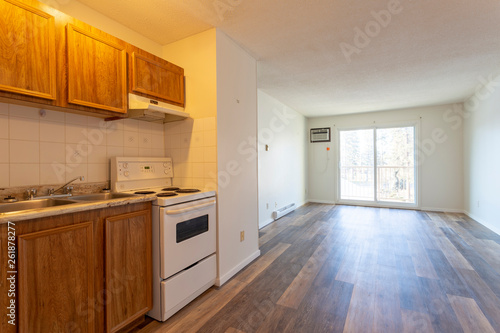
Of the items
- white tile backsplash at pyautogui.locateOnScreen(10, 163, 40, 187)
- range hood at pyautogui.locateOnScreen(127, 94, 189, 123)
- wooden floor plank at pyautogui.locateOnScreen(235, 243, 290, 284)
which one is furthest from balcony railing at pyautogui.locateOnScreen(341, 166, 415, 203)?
white tile backsplash at pyautogui.locateOnScreen(10, 163, 40, 187)

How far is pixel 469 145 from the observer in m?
5.04

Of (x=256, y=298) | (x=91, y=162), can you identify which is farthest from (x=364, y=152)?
(x=91, y=162)

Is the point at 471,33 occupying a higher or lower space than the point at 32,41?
higher

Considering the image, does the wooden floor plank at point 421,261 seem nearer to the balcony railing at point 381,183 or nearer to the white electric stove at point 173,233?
the white electric stove at point 173,233

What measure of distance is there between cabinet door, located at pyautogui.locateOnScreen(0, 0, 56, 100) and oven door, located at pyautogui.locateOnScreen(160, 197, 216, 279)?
111cm

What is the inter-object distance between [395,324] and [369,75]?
3326 millimetres

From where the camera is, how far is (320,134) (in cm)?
691

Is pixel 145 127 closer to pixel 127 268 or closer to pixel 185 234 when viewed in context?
pixel 185 234

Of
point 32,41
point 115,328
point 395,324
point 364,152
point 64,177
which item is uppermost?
point 32,41

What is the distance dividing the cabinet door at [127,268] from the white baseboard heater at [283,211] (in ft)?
11.0

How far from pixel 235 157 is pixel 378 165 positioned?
502 cm

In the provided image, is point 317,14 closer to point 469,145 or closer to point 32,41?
point 32,41

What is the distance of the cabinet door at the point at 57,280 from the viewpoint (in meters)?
1.20

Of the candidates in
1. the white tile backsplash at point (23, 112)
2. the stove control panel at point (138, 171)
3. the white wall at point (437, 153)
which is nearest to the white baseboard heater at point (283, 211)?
the stove control panel at point (138, 171)
